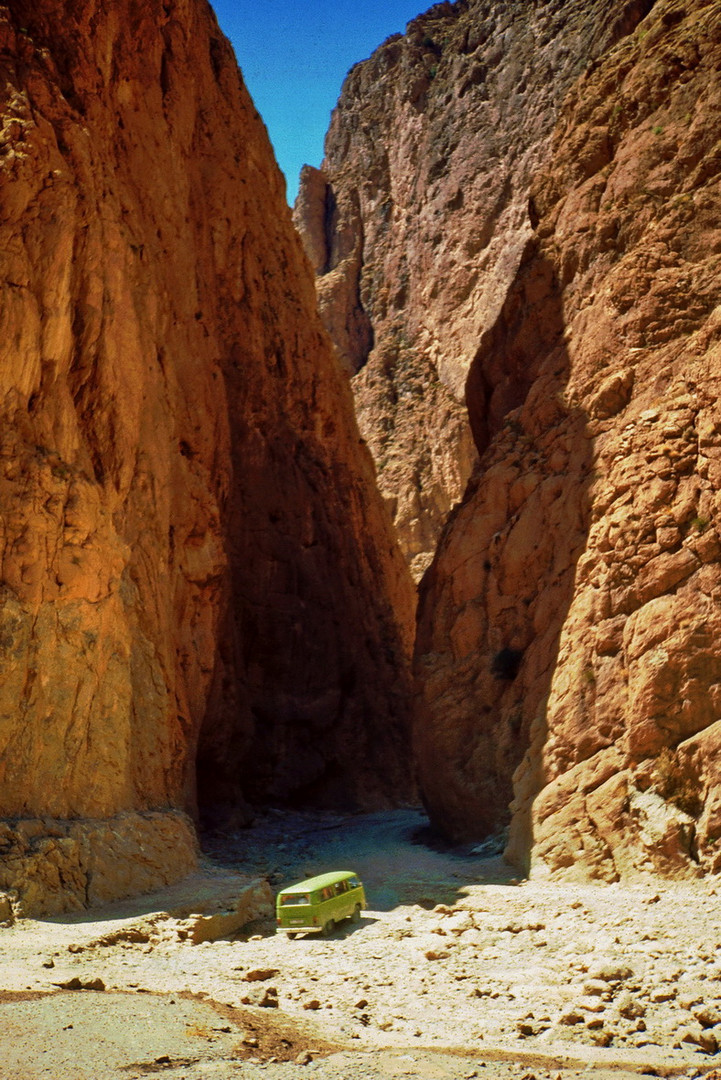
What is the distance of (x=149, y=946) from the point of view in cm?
1270

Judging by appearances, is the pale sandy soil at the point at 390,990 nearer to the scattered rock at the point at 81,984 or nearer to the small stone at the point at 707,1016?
the small stone at the point at 707,1016

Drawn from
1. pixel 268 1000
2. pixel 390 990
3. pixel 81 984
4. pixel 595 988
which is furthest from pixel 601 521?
pixel 81 984

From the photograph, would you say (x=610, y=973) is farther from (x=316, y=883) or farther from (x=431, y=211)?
(x=431, y=211)

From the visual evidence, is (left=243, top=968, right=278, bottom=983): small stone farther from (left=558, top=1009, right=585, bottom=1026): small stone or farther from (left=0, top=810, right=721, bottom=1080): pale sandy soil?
(left=558, top=1009, right=585, bottom=1026): small stone

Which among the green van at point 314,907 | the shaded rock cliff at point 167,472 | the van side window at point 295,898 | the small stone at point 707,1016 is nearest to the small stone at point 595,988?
the small stone at point 707,1016

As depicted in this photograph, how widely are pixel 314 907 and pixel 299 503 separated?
859 inches

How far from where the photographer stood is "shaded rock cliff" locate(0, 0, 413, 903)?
16656 mm

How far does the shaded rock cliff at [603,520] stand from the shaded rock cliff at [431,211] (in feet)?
68.4

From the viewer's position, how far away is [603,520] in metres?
19.6

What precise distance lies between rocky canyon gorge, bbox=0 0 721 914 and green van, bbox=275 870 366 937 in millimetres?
3061

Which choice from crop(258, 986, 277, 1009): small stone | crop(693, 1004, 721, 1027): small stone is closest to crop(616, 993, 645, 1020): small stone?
crop(693, 1004, 721, 1027): small stone

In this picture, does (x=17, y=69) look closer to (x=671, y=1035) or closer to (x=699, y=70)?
(x=699, y=70)

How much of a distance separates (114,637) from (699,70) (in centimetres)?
1805

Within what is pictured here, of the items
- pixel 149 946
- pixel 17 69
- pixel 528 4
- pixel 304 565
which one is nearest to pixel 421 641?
pixel 304 565
